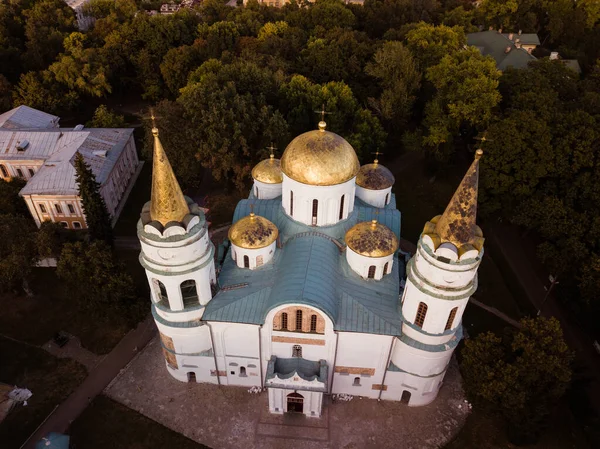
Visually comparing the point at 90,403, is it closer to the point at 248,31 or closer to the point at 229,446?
the point at 229,446

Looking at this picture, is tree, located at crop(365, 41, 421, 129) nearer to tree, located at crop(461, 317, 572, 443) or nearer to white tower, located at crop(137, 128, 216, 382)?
tree, located at crop(461, 317, 572, 443)

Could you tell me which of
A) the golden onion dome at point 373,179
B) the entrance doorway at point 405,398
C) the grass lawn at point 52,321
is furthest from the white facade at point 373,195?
the grass lawn at point 52,321

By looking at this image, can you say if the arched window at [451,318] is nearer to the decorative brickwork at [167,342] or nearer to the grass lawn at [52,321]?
the decorative brickwork at [167,342]

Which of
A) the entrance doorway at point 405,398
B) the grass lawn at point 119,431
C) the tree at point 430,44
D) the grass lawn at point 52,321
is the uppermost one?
the tree at point 430,44

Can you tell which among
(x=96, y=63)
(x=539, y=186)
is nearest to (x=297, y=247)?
(x=539, y=186)

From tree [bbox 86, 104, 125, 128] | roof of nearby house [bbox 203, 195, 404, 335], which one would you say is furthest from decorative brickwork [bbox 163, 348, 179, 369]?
tree [bbox 86, 104, 125, 128]

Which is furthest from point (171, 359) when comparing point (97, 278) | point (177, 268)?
point (177, 268)

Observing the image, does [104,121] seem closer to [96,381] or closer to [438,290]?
[96,381]

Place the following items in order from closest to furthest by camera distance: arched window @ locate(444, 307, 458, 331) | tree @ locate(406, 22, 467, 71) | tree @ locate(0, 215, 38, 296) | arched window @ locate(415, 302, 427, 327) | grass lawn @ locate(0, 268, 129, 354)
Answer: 1. arched window @ locate(444, 307, 458, 331)
2. arched window @ locate(415, 302, 427, 327)
3. tree @ locate(0, 215, 38, 296)
4. grass lawn @ locate(0, 268, 129, 354)
5. tree @ locate(406, 22, 467, 71)
